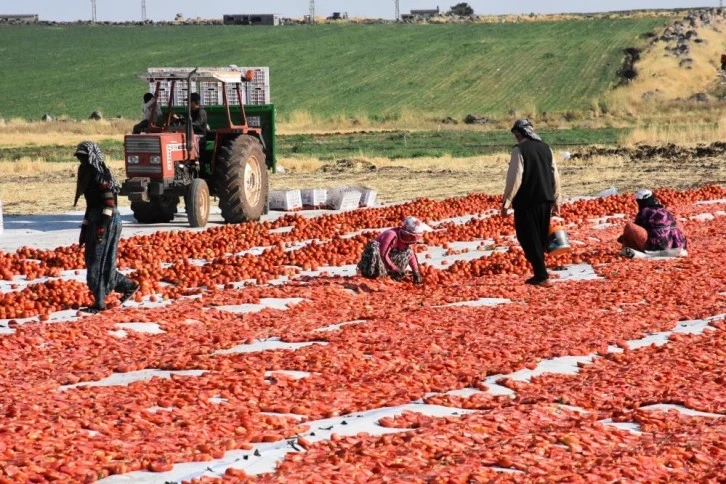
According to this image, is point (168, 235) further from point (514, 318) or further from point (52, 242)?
point (514, 318)

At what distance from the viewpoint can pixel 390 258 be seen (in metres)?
15.2

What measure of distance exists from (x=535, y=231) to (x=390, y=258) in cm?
176

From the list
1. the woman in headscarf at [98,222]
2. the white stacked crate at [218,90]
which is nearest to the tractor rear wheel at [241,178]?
the white stacked crate at [218,90]

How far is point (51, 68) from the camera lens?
314 ft

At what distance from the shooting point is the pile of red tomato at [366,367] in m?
7.29

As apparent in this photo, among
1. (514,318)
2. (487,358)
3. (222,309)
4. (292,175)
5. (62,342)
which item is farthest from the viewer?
(292,175)

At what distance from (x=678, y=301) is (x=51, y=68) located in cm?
8718

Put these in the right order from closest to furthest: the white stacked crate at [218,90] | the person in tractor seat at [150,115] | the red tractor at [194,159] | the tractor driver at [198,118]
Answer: the red tractor at [194,159] < the tractor driver at [198,118] < the person in tractor seat at [150,115] < the white stacked crate at [218,90]

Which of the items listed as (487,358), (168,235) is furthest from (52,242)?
(487,358)

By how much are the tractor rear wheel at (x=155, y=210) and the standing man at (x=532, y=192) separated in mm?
9330

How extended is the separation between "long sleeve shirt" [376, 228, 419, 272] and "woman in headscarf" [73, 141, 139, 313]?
10.7 feet

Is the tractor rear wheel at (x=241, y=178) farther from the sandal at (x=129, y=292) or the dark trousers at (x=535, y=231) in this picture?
the sandal at (x=129, y=292)

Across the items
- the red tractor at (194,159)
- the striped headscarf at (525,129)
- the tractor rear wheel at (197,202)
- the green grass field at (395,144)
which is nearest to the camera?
the striped headscarf at (525,129)

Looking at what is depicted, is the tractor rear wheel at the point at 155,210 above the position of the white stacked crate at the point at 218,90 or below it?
below
